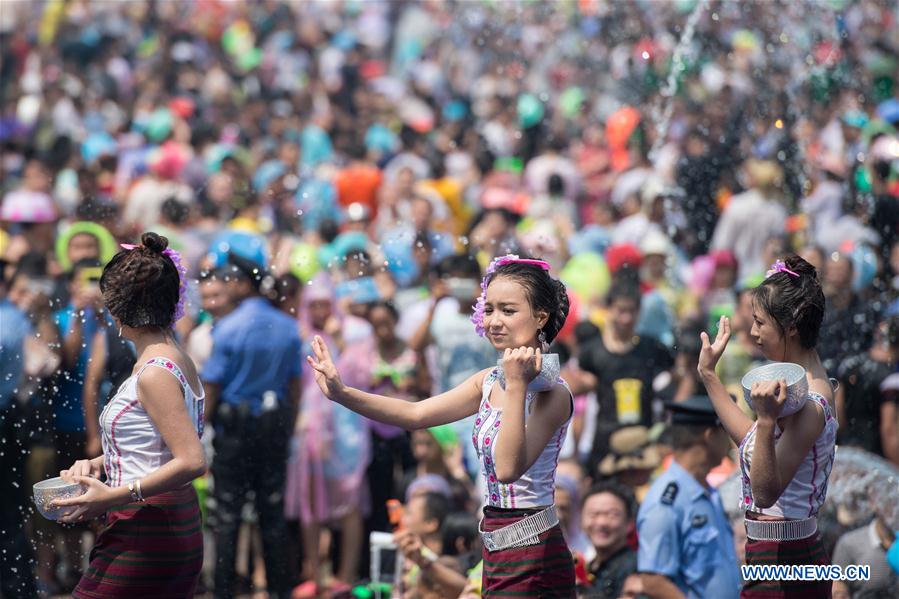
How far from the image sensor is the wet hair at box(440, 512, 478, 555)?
609cm

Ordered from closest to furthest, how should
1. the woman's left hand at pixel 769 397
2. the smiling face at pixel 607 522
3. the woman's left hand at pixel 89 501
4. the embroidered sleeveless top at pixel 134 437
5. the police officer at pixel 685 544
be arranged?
the woman's left hand at pixel 769 397 → the woman's left hand at pixel 89 501 → the embroidered sleeveless top at pixel 134 437 → the police officer at pixel 685 544 → the smiling face at pixel 607 522

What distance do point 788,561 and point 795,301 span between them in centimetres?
81

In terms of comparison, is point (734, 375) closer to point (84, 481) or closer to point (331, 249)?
point (331, 249)

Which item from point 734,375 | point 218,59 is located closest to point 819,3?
point 734,375

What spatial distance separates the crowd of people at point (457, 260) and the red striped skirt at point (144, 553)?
340mm

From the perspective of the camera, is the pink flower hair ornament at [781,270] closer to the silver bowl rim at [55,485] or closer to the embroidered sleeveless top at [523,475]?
the embroidered sleeveless top at [523,475]

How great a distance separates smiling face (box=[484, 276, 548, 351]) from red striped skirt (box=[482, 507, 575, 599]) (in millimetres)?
535

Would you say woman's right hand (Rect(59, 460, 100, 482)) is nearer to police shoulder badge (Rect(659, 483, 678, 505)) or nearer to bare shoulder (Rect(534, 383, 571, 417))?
bare shoulder (Rect(534, 383, 571, 417))

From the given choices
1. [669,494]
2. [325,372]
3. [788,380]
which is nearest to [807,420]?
[788,380]

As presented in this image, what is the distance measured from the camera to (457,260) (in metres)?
7.50

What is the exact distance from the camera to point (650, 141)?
12.1 meters

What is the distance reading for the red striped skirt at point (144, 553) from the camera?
4.26 meters

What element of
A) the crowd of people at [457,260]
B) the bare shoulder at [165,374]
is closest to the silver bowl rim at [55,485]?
the bare shoulder at [165,374]

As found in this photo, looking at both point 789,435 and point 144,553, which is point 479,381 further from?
point 144,553
